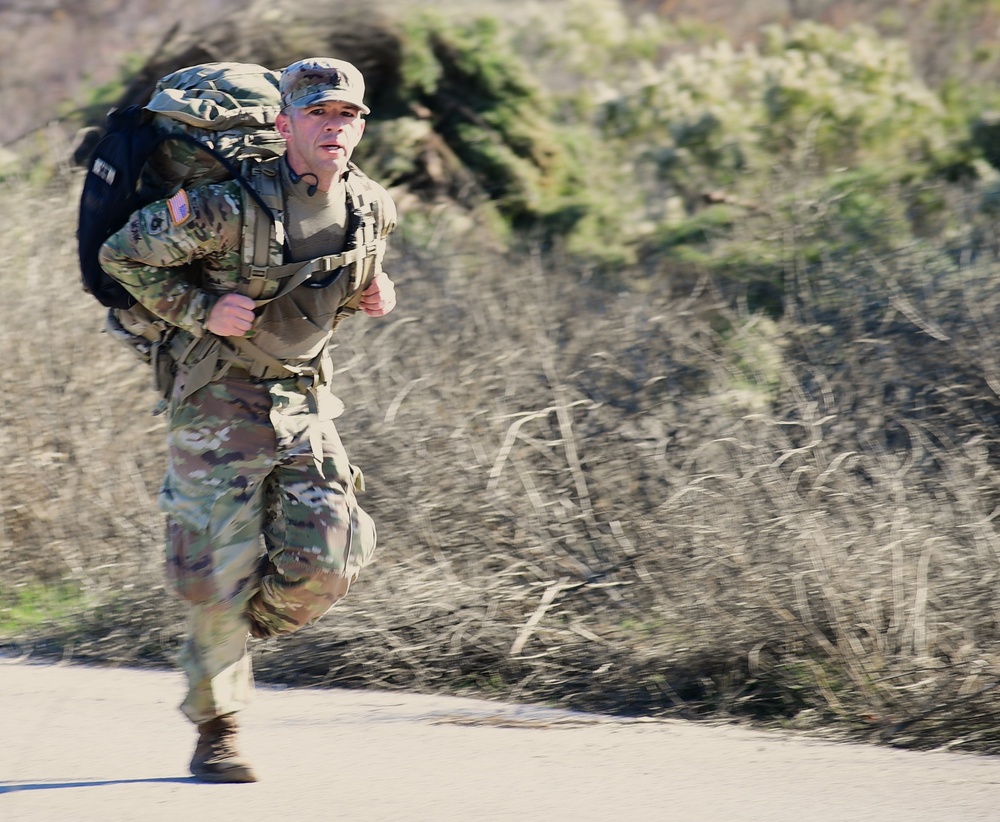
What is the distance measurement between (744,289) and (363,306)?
3.83 metres

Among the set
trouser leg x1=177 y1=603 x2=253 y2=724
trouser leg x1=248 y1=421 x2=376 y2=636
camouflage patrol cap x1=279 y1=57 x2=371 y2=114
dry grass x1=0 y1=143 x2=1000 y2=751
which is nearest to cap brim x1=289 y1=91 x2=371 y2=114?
camouflage patrol cap x1=279 y1=57 x2=371 y2=114

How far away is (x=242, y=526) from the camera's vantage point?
134 inches

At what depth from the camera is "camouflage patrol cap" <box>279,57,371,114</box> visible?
3.29 m

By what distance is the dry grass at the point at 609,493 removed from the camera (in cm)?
426

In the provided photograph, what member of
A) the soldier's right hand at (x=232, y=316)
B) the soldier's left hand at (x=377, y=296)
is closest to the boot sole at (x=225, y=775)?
the soldier's right hand at (x=232, y=316)

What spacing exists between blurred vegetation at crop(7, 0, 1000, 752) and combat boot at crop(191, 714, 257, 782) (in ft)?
3.60

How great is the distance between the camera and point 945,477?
506 centimetres

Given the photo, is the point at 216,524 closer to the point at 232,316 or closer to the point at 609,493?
the point at 232,316

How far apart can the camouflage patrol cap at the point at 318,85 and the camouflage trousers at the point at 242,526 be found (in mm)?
743

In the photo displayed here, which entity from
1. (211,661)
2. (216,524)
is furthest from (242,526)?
(211,661)

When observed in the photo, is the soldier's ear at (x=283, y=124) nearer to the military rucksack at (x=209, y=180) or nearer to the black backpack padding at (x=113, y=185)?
the military rucksack at (x=209, y=180)

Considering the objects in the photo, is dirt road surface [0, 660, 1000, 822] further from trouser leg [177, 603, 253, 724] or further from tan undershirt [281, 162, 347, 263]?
tan undershirt [281, 162, 347, 263]

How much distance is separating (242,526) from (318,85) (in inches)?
44.6

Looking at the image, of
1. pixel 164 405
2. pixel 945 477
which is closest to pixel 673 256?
pixel 945 477
